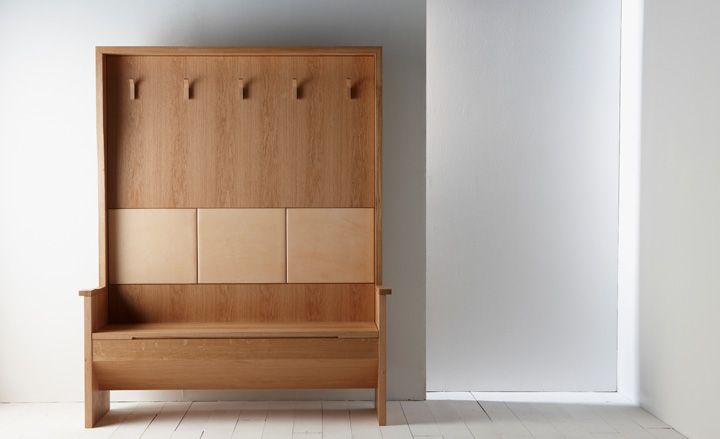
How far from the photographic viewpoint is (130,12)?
484 cm

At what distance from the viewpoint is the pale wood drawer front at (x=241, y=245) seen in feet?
15.1

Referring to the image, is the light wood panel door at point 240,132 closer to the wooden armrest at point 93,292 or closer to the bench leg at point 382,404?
the wooden armrest at point 93,292

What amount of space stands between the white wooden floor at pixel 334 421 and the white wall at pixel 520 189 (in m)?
0.44

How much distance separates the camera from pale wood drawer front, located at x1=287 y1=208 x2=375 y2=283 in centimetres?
462

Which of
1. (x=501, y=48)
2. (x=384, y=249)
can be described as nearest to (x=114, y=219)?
(x=384, y=249)

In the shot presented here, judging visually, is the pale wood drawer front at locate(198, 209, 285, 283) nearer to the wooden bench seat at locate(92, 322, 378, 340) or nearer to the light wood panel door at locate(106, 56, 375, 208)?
the light wood panel door at locate(106, 56, 375, 208)

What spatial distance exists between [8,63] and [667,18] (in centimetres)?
370

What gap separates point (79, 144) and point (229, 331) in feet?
4.93

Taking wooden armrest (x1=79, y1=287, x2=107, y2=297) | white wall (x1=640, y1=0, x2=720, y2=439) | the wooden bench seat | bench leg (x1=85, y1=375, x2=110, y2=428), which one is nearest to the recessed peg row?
wooden armrest (x1=79, y1=287, x2=107, y2=297)

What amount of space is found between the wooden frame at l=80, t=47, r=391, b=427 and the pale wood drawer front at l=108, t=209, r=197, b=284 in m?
0.06

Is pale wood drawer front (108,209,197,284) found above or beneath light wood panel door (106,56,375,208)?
beneath

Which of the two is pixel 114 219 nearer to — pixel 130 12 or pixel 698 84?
pixel 130 12

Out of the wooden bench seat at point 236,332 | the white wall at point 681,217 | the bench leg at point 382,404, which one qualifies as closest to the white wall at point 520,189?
the white wall at point 681,217

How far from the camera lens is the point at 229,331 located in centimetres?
427
